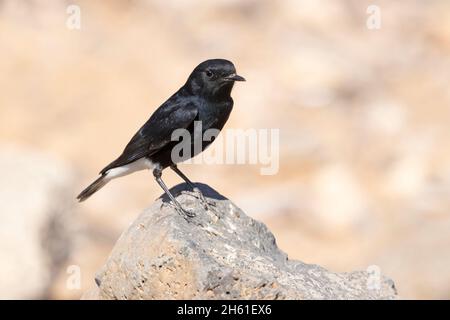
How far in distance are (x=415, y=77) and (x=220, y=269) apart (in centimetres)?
1741

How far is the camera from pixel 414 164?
20719 mm

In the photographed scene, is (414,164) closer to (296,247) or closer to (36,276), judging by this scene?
(296,247)

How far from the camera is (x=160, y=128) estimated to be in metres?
9.77

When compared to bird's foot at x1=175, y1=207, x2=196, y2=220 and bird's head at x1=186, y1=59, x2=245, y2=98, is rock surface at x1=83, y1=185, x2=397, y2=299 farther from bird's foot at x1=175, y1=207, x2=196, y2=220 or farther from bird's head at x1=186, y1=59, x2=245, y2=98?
bird's head at x1=186, y1=59, x2=245, y2=98

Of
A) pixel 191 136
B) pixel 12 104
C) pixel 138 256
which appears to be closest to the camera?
pixel 138 256

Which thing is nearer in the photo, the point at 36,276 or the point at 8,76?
the point at 36,276

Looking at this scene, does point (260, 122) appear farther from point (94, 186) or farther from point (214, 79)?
point (214, 79)

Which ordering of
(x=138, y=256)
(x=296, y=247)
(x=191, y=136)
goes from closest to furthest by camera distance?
(x=138, y=256) → (x=191, y=136) → (x=296, y=247)

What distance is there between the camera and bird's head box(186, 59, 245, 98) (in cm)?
976

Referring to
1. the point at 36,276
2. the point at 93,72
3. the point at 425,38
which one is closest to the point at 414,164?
the point at 425,38

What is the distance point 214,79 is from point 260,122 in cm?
1103

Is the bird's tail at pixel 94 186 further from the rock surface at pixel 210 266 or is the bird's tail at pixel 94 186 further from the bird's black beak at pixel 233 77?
the bird's black beak at pixel 233 77

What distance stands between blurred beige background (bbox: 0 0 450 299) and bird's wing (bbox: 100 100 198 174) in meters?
5.01

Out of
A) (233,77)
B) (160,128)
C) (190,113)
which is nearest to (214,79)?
(233,77)
